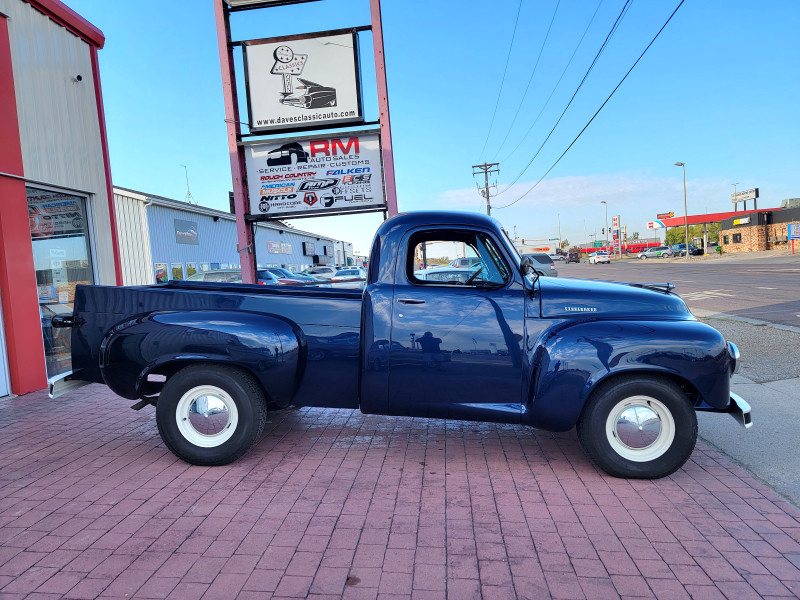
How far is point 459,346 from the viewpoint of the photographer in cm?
384

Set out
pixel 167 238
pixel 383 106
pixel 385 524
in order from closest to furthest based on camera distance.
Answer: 1. pixel 385 524
2. pixel 383 106
3. pixel 167 238

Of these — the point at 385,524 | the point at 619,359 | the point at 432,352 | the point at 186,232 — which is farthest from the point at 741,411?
the point at 186,232

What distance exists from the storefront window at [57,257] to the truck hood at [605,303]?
6781 millimetres

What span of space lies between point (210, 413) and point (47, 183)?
5.27m

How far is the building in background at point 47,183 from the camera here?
658 cm

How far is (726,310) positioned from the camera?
12.6m

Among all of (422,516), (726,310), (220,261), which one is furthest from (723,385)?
(220,261)

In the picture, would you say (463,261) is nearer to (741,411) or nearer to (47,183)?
(741,411)

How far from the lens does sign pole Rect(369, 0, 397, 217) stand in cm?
769

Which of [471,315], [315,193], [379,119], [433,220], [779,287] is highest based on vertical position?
[379,119]

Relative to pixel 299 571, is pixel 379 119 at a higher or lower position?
higher

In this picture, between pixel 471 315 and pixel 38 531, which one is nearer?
pixel 38 531

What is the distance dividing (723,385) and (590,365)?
0.94 meters

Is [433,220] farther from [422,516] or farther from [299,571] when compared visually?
[299,571]
